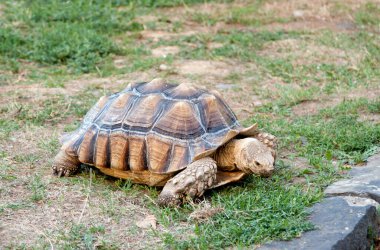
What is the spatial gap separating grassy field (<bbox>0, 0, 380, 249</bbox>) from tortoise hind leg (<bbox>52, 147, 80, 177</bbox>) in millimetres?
103

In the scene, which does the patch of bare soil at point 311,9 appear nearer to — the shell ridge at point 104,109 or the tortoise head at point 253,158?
the shell ridge at point 104,109

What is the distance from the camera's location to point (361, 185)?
4742 mm

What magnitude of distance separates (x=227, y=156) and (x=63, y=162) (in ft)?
3.93

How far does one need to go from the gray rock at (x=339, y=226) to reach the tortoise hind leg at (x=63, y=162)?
1817 millimetres

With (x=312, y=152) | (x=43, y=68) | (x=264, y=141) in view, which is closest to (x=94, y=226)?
(x=264, y=141)

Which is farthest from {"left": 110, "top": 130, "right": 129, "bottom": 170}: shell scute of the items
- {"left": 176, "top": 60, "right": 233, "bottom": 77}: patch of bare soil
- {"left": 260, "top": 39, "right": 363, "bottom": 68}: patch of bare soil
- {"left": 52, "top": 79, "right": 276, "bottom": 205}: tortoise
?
{"left": 260, "top": 39, "right": 363, "bottom": 68}: patch of bare soil

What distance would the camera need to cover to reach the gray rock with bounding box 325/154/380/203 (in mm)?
4633

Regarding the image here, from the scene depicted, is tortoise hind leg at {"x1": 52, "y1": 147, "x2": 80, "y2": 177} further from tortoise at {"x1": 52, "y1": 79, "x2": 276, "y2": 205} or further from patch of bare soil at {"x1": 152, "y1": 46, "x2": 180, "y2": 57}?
patch of bare soil at {"x1": 152, "y1": 46, "x2": 180, "y2": 57}

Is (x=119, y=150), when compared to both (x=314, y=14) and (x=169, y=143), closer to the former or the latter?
(x=169, y=143)

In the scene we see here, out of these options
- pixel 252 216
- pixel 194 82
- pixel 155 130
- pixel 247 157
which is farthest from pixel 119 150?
pixel 194 82

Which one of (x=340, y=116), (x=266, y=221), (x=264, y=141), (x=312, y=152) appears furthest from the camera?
(x=340, y=116)

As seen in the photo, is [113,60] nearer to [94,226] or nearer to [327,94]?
[327,94]

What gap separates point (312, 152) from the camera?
5.64 meters

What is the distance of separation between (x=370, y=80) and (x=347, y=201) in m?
3.45
